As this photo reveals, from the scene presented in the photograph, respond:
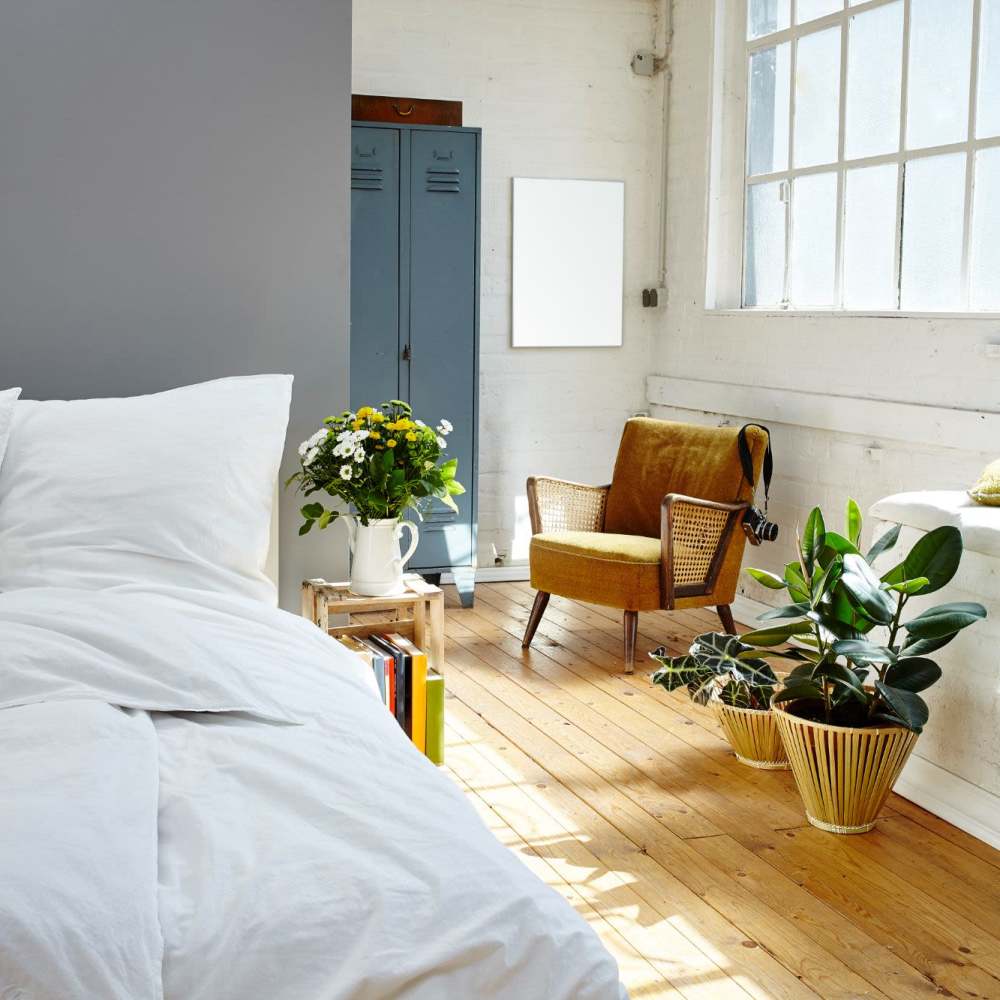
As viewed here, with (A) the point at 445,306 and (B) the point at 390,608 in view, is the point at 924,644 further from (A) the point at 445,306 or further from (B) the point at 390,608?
(A) the point at 445,306

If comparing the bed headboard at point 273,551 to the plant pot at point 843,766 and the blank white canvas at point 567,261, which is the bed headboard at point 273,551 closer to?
the plant pot at point 843,766

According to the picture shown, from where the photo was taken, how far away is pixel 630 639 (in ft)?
14.3

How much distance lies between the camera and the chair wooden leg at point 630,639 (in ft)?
14.2

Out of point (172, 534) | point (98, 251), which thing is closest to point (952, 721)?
point (172, 534)

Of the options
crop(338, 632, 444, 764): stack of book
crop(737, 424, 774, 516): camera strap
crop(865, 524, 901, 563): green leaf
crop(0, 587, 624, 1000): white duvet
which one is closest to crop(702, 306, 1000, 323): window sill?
crop(737, 424, 774, 516): camera strap

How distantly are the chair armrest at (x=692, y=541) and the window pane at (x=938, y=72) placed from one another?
4.72ft

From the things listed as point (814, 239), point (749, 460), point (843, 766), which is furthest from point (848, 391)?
point (843, 766)

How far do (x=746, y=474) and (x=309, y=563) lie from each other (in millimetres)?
1868

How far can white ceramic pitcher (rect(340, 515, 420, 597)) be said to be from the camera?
3.12 m

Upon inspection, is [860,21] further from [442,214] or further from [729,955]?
[729,955]

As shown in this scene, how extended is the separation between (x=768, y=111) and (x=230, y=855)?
4.40m

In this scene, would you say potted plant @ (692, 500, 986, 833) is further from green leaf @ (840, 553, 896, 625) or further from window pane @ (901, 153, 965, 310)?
window pane @ (901, 153, 965, 310)

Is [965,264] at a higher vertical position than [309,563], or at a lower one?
higher

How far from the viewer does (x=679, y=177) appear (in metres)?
5.62
